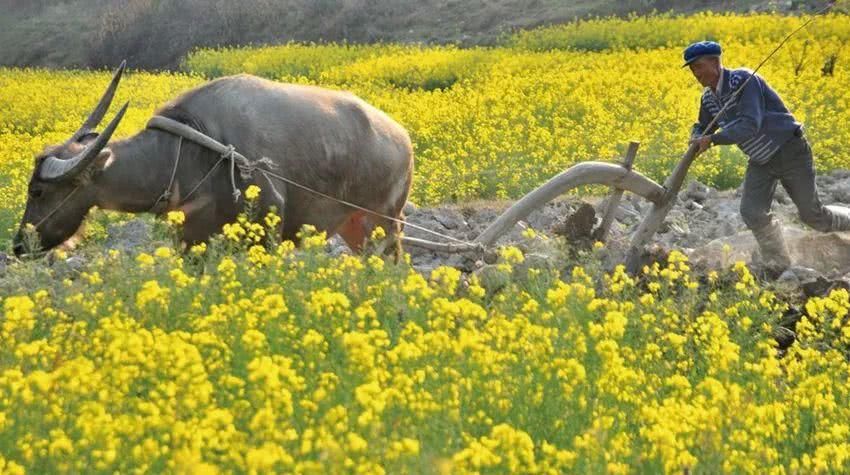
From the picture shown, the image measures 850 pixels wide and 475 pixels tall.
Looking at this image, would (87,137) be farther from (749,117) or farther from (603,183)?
(749,117)

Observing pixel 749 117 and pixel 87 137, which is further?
pixel 749 117

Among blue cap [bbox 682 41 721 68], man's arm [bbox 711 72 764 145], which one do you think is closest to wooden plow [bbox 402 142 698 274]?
man's arm [bbox 711 72 764 145]

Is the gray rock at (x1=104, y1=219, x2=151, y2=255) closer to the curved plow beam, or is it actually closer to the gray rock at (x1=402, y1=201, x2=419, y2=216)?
the gray rock at (x1=402, y1=201, x2=419, y2=216)

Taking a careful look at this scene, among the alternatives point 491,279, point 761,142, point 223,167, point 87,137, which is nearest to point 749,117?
point 761,142

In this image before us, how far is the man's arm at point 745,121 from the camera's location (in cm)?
767

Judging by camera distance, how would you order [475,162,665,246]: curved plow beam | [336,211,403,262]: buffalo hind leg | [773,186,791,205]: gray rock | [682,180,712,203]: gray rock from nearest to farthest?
[475,162,665,246]: curved plow beam → [336,211,403,262]: buffalo hind leg → [773,186,791,205]: gray rock → [682,180,712,203]: gray rock

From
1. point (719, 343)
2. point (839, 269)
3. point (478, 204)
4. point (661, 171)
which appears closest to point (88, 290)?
point (719, 343)

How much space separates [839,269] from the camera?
28.8 feet

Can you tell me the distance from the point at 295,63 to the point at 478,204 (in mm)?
17164

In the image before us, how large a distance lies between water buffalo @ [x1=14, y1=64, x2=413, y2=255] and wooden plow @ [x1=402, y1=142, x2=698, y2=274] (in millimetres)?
684

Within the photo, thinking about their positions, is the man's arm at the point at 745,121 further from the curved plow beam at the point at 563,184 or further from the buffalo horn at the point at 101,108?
the buffalo horn at the point at 101,108

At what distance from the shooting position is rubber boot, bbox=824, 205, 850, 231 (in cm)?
843

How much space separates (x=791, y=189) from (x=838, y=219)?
0.40 metres

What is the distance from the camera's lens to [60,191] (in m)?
7.16
